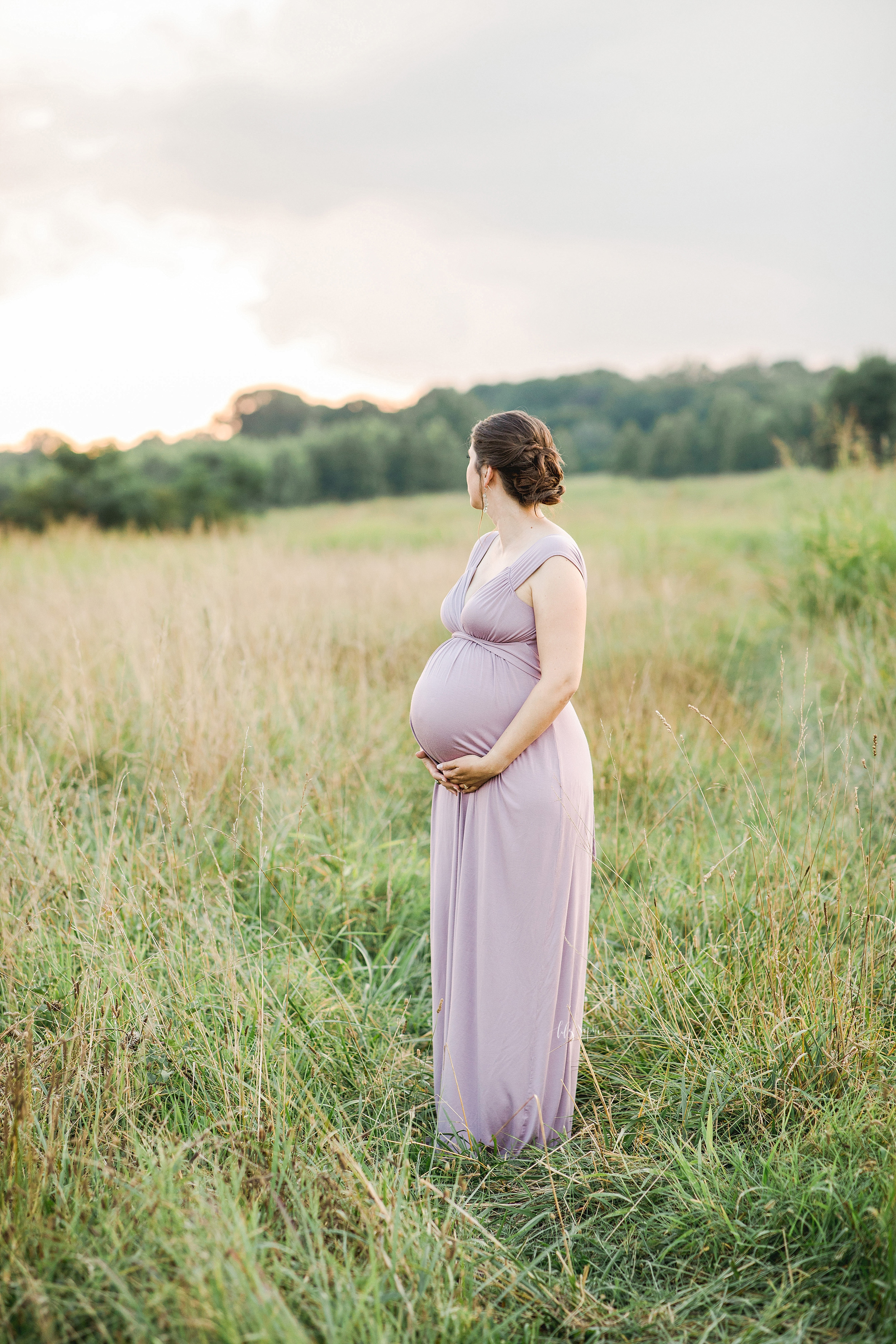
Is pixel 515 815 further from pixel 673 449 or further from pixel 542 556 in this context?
pixel 673 449

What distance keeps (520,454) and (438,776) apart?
3.30 feet

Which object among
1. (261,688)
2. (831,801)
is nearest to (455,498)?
(261,688)

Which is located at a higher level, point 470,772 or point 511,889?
point 470,772

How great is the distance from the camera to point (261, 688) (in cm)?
529

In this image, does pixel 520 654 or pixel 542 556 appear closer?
pixel 542 556

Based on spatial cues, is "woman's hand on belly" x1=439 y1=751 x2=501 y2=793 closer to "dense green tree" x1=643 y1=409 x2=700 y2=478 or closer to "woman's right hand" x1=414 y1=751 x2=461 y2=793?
"woman's right hand" x1=414 y1=751 x2=461 y2=793

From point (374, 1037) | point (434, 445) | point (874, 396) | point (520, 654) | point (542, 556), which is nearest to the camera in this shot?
point (542, 556)

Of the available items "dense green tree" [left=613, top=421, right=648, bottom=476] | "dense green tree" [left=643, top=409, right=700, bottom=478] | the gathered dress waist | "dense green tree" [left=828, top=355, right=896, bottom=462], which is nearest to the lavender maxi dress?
the gathered dress waist

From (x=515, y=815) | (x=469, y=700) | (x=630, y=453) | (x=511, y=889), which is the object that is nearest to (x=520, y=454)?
(x=469, y=700)

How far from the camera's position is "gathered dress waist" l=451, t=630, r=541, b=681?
246 cm

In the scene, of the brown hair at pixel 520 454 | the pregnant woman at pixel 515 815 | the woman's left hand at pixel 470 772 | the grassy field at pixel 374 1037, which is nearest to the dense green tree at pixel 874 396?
the grassy field at pixel 374 1037

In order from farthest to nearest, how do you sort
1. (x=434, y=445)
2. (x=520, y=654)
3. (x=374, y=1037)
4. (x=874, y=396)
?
(x=434, y=445) < (x=874, y=396) < (x=374, y=1037) < (x=520, y=654)

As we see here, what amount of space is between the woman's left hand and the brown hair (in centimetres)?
79

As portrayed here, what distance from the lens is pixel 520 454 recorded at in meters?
2.41
